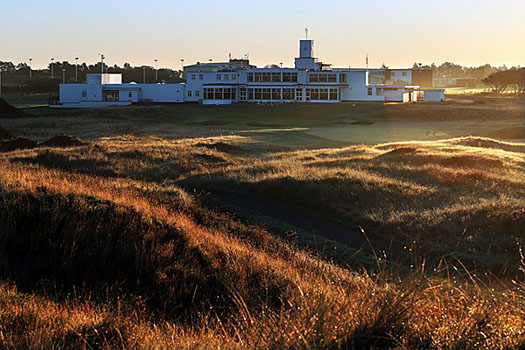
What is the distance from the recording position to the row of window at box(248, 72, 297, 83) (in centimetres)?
10206

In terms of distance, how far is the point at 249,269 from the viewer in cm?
1151

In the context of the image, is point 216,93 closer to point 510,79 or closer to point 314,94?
point 314,94

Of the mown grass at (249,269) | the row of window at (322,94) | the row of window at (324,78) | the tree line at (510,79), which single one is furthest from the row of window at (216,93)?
the mown grass at (249,269)

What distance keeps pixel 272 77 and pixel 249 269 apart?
92915 millimetres

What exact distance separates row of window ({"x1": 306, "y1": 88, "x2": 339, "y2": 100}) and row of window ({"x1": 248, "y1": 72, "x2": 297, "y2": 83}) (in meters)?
3.01

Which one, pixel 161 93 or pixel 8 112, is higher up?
pixel 161 93

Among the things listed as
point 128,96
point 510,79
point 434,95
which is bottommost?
point 128,96

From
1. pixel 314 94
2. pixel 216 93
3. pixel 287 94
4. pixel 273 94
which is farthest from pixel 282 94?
pixel 216 93

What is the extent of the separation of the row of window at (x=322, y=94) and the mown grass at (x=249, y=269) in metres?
75.4

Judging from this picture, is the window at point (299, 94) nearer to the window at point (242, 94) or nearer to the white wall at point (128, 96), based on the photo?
the window at point (242, 94)

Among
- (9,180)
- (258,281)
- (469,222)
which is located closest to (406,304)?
(258,281)

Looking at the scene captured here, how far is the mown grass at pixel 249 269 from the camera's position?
23.2 feet

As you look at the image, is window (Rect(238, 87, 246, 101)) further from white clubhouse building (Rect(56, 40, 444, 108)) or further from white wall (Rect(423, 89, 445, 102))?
white wall (Rect(423, 89, 445, 102))

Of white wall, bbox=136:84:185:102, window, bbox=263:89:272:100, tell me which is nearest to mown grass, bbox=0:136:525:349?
window, bbox=263:89:272:100
